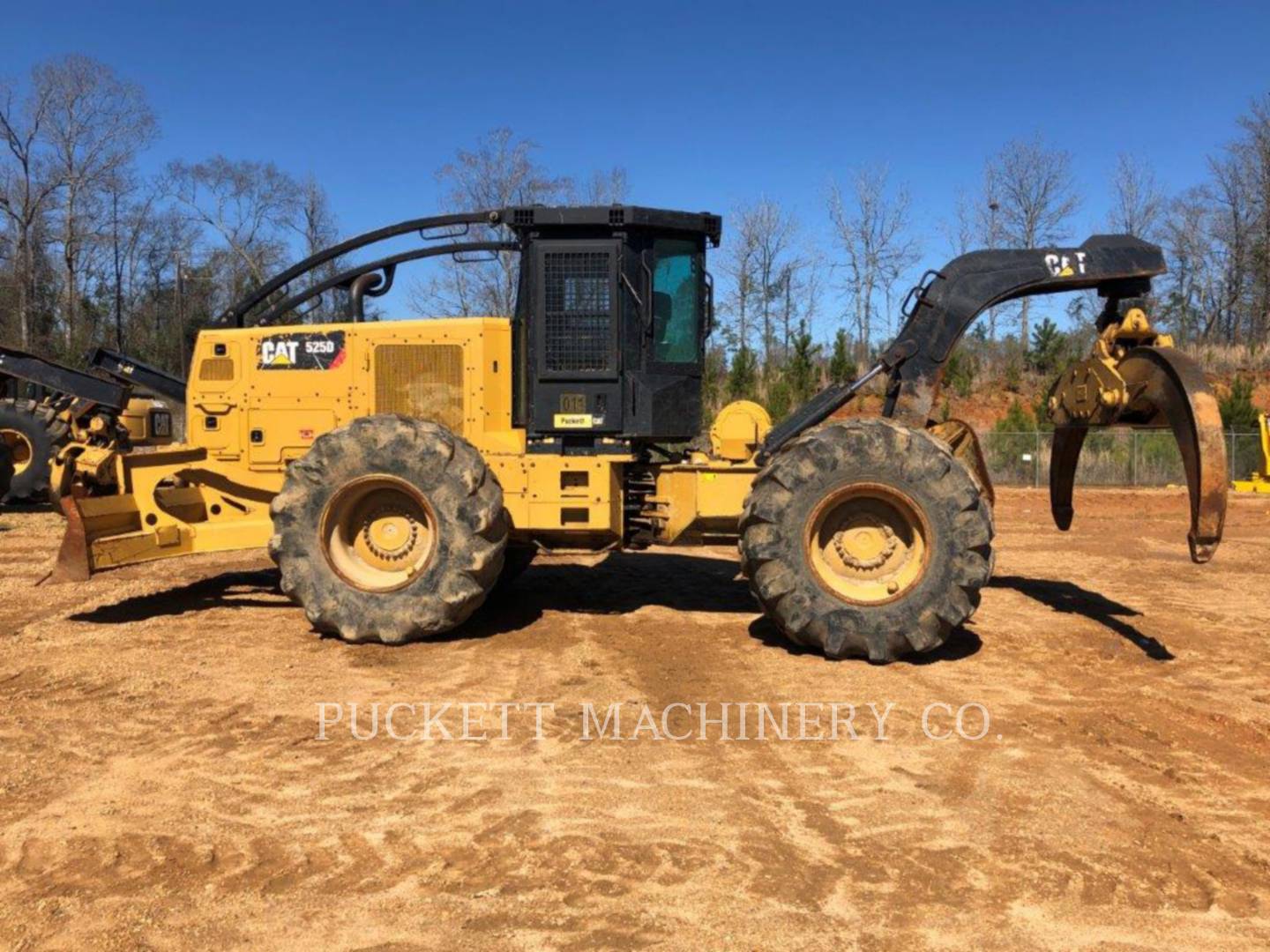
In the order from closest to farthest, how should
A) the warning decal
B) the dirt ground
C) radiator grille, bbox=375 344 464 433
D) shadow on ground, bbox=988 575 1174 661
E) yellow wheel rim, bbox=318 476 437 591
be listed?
1. the dirt ground
2. yellow wheel rim, bbox=318 476 437 591
3. shadow on ground, bbox=988 575 1174 661
4. radiator grille, bbox=375 344 464 433
5. the warning decal

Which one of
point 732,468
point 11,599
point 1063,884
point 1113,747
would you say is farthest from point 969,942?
point 11,599

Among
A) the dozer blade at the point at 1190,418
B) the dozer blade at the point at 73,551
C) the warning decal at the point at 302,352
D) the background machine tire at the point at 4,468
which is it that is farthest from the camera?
the background machine tire at the point at 4,468

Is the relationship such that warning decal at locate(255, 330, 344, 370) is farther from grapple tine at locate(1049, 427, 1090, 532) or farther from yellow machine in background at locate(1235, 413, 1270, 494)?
yellow machine in background at locate(1235, 413, 1270, 494)

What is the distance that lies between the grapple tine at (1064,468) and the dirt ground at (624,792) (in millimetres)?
1005

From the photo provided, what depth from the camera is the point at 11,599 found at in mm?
8289

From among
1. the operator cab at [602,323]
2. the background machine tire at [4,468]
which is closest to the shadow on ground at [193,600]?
the operator cab at [602,323]

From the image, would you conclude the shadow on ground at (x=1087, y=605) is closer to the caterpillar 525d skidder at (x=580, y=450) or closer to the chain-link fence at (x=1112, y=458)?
Answer: the caterpillar 525d skidder at (x=580, y=450)

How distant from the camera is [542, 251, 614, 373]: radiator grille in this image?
6957mm

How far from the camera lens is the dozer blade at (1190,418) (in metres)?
5.56

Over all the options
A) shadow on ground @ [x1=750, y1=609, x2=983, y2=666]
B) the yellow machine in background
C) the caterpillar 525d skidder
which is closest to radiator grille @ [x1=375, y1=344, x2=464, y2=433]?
the caterpillar 525d skidder

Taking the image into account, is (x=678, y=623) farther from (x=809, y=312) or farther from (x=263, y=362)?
(x=809, y=312)

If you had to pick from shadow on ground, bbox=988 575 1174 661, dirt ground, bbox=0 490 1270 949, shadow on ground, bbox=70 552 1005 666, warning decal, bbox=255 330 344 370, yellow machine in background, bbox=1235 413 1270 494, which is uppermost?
warning decal, bbox=255 330 344 370

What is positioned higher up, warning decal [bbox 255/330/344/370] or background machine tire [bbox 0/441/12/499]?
warning decal [bbox 255/330/344/370]

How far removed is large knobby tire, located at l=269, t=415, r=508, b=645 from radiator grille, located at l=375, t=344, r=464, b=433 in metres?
0.63
